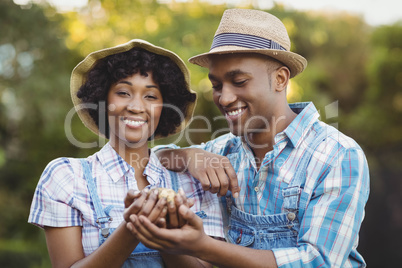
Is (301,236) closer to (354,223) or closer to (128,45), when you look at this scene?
(354,223)

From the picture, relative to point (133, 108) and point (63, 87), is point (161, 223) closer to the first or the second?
point (133, 108)

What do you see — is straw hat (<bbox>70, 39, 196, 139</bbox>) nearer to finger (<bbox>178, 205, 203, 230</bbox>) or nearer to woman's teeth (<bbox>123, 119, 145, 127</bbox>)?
woman's teeth (<bbox>123, 119, 145, 127</bbox>)

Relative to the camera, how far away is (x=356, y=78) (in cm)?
1912

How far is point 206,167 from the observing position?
8.56 feet

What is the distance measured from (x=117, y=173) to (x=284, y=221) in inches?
38.6

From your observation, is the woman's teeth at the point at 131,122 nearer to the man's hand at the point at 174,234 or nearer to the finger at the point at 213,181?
the finger at the point at 213,181

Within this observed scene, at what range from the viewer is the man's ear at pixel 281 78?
2908 mm

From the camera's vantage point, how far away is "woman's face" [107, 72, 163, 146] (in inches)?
104

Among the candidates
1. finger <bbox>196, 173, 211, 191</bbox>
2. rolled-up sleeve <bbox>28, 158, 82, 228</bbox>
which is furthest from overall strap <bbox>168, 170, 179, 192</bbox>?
rolled-up sleeve <bbox>28, 158, 82, 228</bbox>

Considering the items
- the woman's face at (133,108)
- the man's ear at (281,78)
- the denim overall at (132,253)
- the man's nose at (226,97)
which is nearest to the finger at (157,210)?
the denim overall at (132,253)

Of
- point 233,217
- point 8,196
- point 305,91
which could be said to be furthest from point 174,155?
point 8,196

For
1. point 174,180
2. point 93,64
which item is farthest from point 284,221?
A: point 93,64

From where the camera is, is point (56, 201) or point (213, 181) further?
point (213, 181)

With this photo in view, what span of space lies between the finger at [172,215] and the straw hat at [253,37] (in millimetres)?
1077
